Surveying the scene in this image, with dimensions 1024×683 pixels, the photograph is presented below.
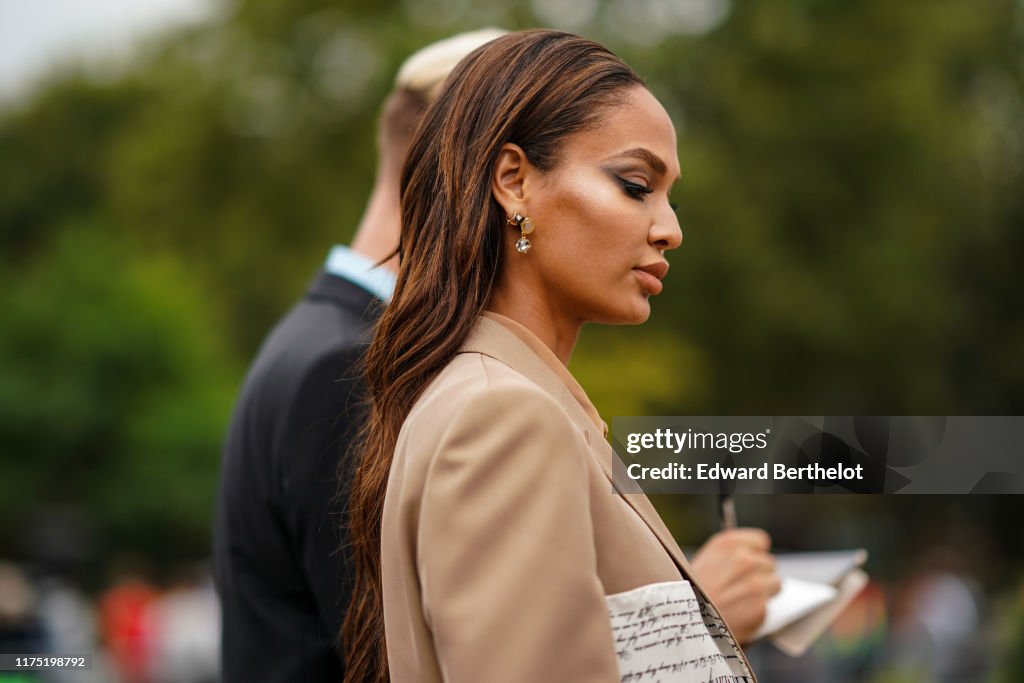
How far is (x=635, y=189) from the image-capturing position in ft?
7.41

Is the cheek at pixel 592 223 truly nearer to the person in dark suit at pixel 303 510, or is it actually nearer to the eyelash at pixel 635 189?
the eyelash at pixel 635 189

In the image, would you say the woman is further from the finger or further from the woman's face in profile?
the finger

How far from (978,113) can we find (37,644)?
22.2 metres

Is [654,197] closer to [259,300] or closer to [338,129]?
[338,129]

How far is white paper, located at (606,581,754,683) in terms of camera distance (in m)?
2.04

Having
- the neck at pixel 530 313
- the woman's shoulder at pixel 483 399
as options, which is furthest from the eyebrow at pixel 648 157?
the woman's shoulder at pixel 483 399

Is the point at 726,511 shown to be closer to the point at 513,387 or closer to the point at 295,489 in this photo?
the point at 295,489

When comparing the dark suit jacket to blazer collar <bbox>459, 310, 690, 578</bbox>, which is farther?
the dark suit jacket

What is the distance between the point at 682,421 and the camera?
2660 mm

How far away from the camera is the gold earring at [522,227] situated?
226 centimetres

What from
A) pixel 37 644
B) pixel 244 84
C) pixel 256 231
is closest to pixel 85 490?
pixel 256 231

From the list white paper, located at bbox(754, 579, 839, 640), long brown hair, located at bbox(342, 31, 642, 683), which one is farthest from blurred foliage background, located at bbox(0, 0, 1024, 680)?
long brown hair, located at bbox(342, 31, 642, 683)

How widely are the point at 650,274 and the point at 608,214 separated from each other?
13cm

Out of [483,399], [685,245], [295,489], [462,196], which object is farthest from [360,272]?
[685,245]
